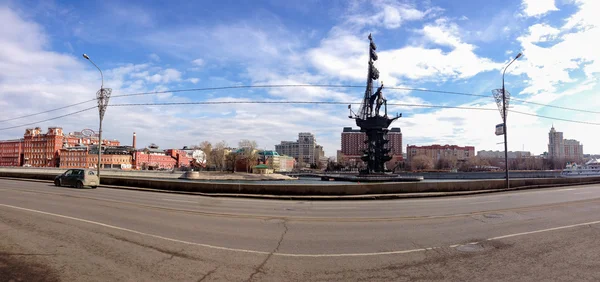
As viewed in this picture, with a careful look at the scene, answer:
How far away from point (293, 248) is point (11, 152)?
175 metres

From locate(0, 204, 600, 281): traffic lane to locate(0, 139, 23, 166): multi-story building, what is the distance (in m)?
165

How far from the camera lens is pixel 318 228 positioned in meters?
9.67

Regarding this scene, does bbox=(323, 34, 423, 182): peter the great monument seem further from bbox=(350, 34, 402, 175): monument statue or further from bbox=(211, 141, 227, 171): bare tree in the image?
bbox=(211, 141, 227, 171): bare tree

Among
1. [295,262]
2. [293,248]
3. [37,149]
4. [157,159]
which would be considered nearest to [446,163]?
[157,159]

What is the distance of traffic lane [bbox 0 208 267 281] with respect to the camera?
5340mm

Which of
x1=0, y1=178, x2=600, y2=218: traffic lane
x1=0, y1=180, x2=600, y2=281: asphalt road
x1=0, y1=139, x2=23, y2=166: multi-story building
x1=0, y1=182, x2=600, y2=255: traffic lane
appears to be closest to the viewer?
x1=0, y1=180, x2=600, y2=281: asphalt road

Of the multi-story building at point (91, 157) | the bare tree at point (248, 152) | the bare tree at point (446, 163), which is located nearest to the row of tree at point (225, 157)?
the bare tree at point (248, 152)

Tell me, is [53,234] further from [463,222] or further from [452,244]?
[463,222]

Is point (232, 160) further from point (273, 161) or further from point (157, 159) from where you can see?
point (157, 159)

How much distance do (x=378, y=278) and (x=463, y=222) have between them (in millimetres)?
6750

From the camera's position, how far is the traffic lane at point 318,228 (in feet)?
24.6

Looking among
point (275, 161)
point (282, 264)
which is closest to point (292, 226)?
point (282, 264)

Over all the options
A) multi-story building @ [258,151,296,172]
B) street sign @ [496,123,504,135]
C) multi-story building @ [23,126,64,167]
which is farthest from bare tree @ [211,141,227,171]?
street sign @ [496,123,504,135]

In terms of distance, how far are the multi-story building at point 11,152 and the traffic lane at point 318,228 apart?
159m
